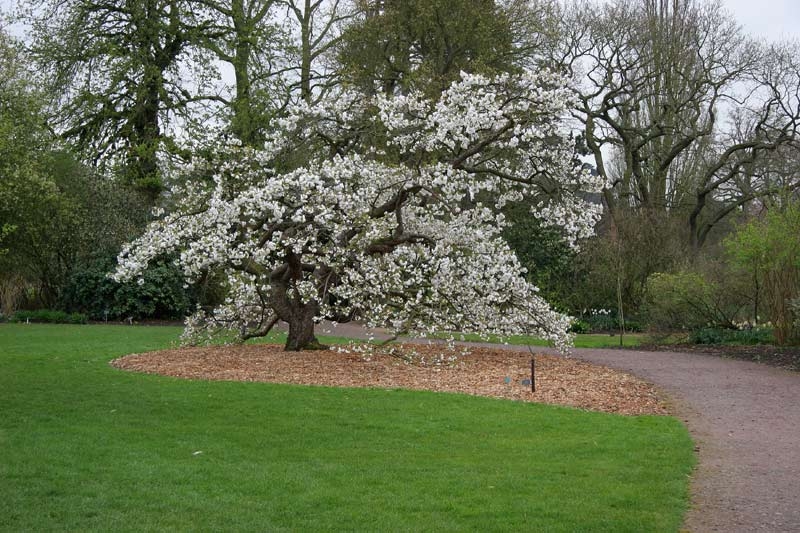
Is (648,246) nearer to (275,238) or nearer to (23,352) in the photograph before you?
(275,238)

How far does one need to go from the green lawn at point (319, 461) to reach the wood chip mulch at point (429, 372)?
94cm

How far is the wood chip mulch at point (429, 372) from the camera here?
11.4 m

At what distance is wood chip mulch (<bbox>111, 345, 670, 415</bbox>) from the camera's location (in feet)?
37.5

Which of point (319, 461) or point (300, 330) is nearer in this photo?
point (319, 461)

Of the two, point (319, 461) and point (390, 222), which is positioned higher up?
point (390, 222)

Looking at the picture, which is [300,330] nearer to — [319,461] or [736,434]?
[319,461]

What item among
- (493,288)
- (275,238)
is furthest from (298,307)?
(493,288)

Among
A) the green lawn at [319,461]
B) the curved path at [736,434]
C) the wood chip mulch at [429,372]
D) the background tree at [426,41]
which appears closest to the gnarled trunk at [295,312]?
the wood chip mulch at [429,372]

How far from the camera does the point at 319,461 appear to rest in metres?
7.07

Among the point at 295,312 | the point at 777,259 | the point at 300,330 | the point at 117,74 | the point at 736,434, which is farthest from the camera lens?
the point at 117,74

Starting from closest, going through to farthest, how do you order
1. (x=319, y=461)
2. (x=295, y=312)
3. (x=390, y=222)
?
(x=319, y=461) < (x=390, y=222) < (x=295, y=312)

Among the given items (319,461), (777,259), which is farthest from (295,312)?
(777,259)

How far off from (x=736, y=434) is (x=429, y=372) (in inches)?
219

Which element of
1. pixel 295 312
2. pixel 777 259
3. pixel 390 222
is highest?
pixel 390 222
